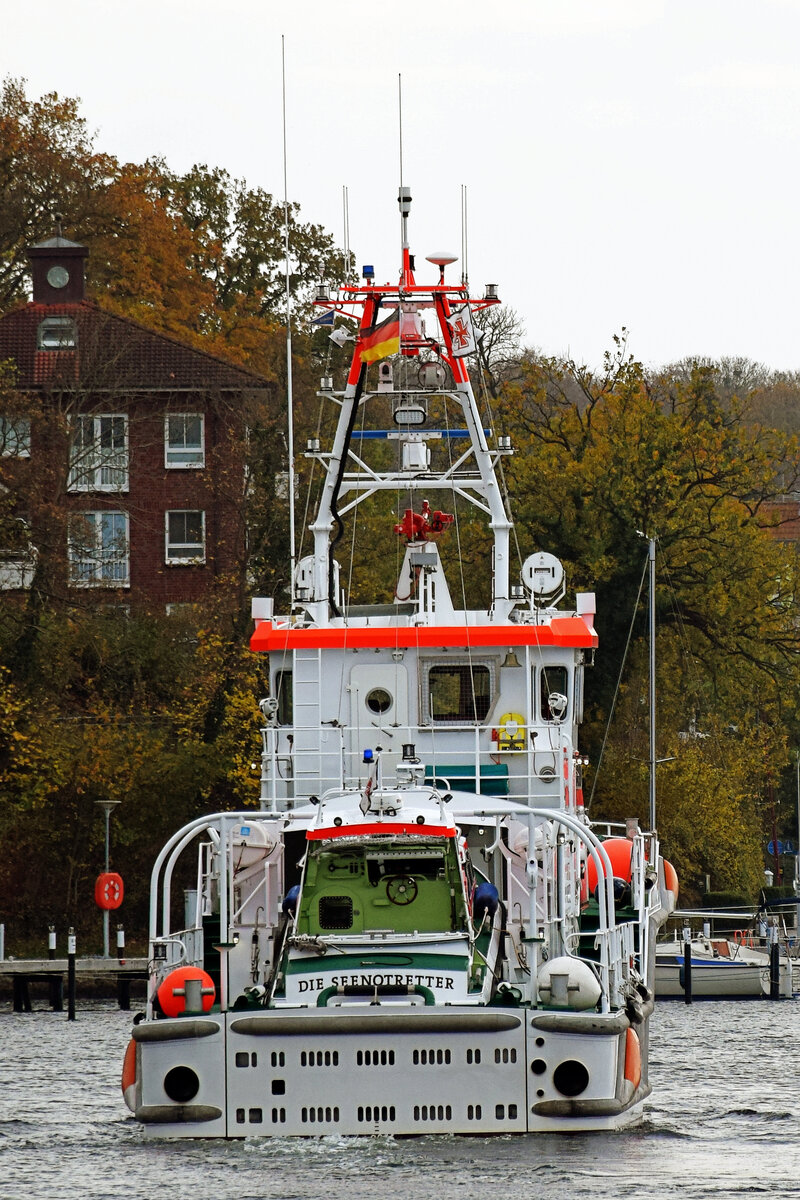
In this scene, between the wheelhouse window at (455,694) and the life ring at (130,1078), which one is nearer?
the life ring at (130,1078)

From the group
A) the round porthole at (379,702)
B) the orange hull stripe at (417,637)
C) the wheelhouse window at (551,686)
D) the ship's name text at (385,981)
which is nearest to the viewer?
the ship's name text at (385,981)

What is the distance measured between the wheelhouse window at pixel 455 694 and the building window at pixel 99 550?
28062 millimetres

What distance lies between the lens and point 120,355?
193 feet

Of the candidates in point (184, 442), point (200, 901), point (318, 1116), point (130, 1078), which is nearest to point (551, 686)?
point (200, 901)

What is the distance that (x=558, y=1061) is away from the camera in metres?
20.4

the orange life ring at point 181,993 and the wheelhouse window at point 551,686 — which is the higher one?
the wheelhouse window at point 551,686

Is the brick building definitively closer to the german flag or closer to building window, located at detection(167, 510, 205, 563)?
building window, located at detection(167, 510, 205, 563)

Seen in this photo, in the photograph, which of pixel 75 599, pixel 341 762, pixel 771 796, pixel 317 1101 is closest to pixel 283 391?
pixel 75 599

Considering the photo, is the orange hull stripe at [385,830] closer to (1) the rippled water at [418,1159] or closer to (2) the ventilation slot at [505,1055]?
(2) the ventilation slot at [505,1055]

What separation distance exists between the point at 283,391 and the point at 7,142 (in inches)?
425

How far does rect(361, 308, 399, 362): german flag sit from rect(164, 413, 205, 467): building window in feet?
112

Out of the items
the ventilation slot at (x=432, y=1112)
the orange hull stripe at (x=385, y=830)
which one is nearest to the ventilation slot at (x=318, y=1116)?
the ventilation slot at (x=432, y=1112)

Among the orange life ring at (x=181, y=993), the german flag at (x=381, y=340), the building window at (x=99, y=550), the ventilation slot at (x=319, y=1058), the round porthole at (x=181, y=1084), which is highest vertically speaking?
the building window at (x=99, y=550)

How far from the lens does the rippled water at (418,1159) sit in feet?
64.8
